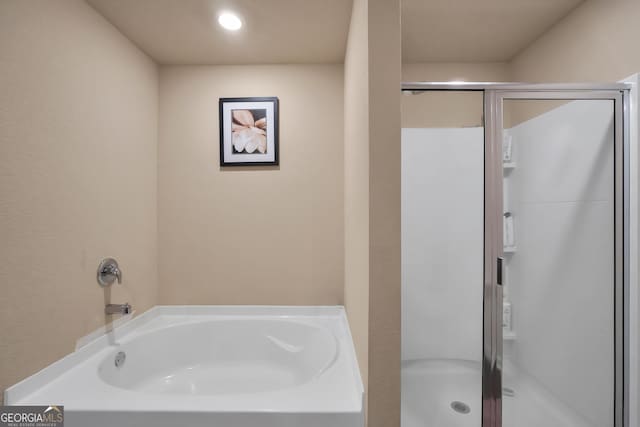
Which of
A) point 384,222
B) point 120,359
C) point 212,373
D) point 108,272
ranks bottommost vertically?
point 212,373

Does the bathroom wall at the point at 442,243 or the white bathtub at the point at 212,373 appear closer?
the white bathtub at the point at 212,373

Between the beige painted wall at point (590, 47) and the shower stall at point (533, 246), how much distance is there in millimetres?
204

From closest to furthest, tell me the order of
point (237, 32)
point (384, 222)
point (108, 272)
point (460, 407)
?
point (384, 222)
point (460, 407)
point (108, 272)
point (237, 32)

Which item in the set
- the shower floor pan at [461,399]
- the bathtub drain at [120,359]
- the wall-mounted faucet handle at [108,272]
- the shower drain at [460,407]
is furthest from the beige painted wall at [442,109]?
the bathtub drain at [120,359]

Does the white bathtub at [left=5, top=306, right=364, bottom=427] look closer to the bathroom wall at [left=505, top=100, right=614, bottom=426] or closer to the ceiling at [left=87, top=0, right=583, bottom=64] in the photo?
the bathroom wall at [left=505, top=100, right=614, bottom=426]

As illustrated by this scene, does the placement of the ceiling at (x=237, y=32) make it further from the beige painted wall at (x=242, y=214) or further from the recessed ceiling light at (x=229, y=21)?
the beige painted wall at (x=242, y=214)

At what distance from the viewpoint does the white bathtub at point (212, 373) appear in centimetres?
100

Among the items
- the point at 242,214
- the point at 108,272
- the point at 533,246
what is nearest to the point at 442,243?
the point at 533,246

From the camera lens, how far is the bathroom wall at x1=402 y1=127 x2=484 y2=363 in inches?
53.3

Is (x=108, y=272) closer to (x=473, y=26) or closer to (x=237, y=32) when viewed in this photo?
(x=237, y=32)

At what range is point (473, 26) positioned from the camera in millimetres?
1728

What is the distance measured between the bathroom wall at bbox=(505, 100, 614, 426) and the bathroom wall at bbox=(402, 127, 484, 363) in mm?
198

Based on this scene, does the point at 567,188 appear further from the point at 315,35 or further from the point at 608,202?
the point at 315,35

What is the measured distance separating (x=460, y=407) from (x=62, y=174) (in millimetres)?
2190
